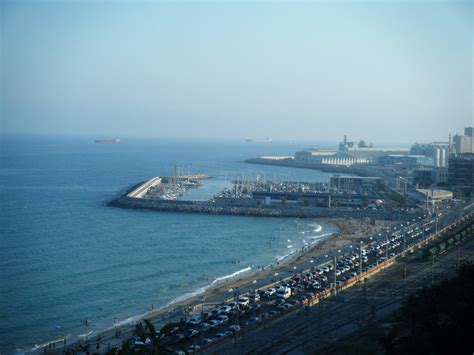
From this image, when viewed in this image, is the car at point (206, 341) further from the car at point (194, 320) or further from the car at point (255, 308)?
the car at point (255, 308)

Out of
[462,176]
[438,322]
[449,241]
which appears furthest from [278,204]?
[438,322]

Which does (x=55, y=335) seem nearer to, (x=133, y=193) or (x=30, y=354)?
(x=30, y=354)

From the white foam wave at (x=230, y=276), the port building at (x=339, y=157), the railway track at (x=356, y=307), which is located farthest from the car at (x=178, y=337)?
the port building at (x=339, y=157)

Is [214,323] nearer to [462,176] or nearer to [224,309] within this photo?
[224,309]

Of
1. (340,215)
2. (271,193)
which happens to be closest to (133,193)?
(271,193)

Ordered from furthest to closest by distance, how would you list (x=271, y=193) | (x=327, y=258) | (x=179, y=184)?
1. (x=179, y=184)
2. (x=271, y=193)
3. (x=327, y=258)

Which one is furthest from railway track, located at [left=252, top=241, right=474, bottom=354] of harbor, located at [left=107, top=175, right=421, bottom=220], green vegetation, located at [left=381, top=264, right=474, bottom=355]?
harbor, located at [left=107, top=175, right=421, bottom=220]
